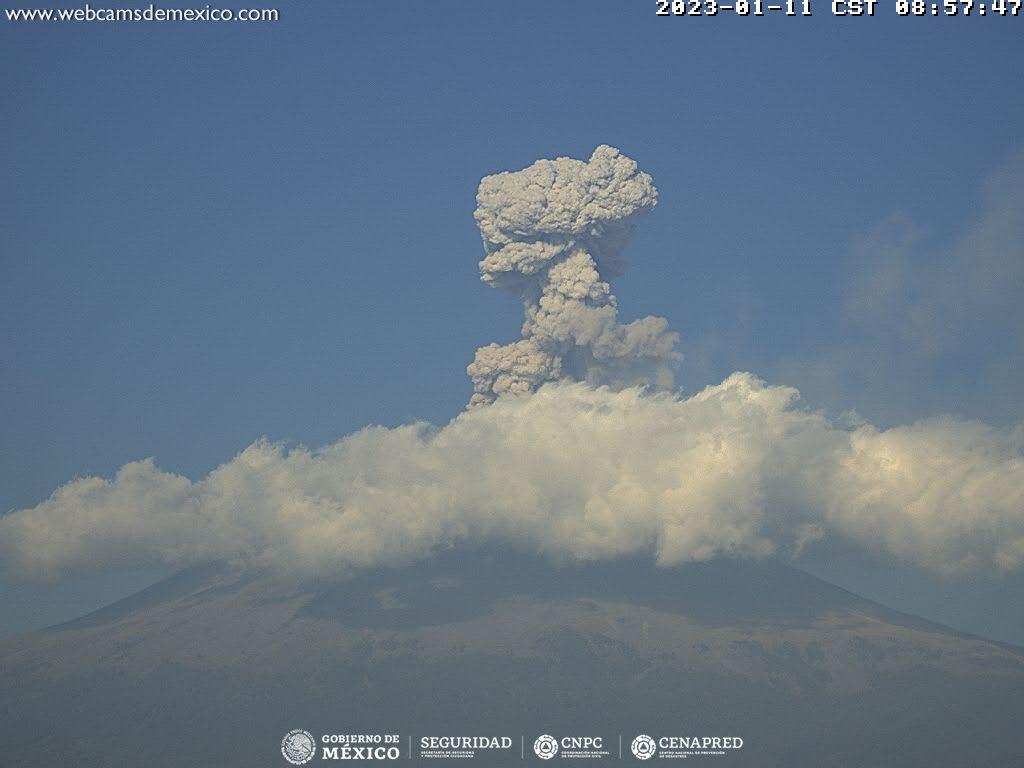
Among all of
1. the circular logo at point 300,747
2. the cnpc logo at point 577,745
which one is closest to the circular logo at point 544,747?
the cnpc logo at point 577,745

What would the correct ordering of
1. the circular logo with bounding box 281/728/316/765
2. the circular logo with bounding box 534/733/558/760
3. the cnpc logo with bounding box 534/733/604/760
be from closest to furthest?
the circular logo with bounding box 281/728/316/765 < the circular logo with bounding box 534/733/558/760 < the cnpc logo with bounding box 534/733/604/760

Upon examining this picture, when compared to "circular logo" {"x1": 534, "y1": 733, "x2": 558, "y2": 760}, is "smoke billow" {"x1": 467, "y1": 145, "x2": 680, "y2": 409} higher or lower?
higher

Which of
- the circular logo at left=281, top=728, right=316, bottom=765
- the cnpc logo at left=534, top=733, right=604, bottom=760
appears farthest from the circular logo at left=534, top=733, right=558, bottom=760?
the circular logo at left=281, top=728, right=316, bottom=765

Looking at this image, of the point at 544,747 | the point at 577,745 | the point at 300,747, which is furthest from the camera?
the point at 577,745

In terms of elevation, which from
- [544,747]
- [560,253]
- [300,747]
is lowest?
[544,747]

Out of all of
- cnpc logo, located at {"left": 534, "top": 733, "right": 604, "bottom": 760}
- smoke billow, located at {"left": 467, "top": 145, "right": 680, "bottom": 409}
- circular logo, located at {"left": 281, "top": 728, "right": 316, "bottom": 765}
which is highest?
smoke billow, located at {"left": 467, "top": 145, "right": 680, "bottom": 409}

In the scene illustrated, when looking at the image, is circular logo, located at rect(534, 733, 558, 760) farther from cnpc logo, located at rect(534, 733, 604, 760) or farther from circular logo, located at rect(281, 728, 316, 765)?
circular logo, located at rect(281, 728, 316, 765)

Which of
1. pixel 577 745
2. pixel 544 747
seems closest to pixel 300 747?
pixel 544 747

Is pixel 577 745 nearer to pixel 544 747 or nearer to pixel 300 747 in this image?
pixel 544 747

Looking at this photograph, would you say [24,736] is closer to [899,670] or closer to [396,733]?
[396,733]

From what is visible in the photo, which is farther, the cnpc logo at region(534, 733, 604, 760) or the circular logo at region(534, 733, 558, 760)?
the cnpc logo at region(534, 733, 604, 760)

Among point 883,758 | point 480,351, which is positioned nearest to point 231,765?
point 480,351
